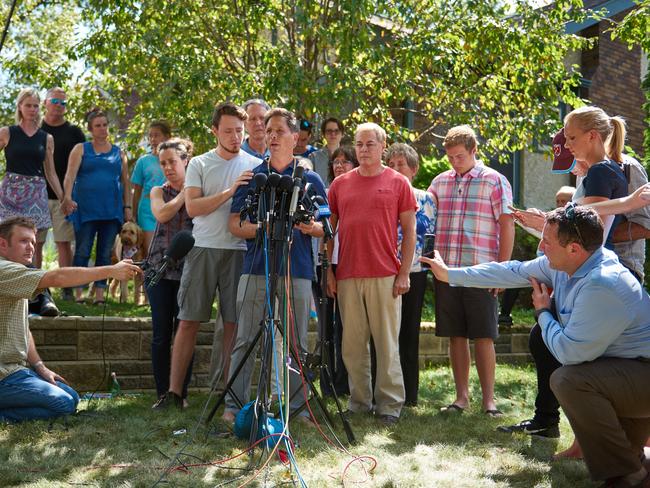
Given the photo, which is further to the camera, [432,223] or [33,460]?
[432,223]

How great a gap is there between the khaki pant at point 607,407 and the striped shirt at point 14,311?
121 inches

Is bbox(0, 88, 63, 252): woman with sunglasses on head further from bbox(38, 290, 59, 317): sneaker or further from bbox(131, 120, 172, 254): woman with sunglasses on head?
bbox(38, 290, 59, 317): sneaker

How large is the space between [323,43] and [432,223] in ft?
10.2

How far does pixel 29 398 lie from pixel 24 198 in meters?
2.76

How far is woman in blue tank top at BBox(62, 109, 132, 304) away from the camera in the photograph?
7.38m

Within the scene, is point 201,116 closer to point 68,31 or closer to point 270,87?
point 270,87

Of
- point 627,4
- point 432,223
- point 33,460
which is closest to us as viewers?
point 33,460

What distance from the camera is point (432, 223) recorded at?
20.1 feet

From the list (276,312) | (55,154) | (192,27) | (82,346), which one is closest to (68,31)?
(192,27)

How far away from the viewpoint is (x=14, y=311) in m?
4.92

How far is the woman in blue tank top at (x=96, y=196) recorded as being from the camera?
7.38 m

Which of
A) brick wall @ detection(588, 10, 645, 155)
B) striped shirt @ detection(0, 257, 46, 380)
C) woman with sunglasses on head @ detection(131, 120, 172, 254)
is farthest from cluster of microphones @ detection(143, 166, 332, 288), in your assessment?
brick wall @ detection(588, 10, 645, 155)

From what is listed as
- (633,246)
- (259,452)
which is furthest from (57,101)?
(633,246)

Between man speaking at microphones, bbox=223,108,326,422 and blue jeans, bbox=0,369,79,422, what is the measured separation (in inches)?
41.5
